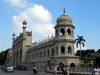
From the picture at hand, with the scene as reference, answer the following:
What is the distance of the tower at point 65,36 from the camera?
6456 centimetres

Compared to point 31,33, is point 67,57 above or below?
below

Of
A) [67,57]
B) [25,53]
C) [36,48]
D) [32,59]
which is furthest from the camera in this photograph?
[25,53]

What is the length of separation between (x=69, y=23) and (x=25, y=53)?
38.9 m

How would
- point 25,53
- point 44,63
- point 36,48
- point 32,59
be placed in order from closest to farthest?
point 44,63
point 36,48
point 32,59
point 25,53

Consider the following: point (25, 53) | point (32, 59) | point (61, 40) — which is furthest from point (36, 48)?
point (61, 40)

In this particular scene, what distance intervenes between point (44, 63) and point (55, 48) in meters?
10.2

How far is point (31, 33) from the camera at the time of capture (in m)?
105

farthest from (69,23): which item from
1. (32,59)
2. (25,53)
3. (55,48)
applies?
(25,53)

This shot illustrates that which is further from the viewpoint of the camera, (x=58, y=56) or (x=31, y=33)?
(x=31, y=33)

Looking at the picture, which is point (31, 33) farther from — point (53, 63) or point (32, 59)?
point (53, 63)

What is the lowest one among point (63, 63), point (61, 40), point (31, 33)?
point (63, 63)

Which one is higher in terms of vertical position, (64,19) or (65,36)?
(64,19)

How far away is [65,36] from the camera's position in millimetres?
64625

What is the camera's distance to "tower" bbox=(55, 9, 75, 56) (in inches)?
2542
